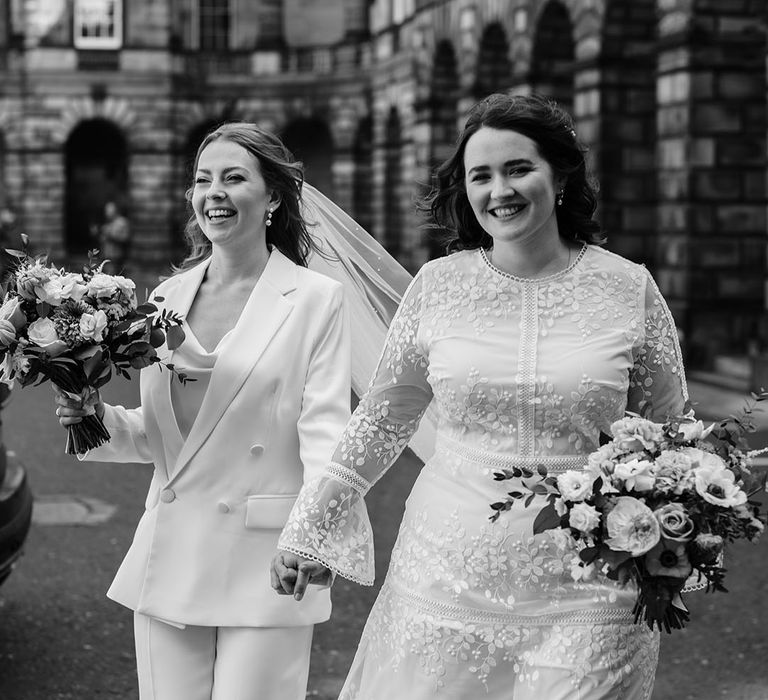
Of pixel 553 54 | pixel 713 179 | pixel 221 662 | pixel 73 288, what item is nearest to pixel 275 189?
pixel 73 288

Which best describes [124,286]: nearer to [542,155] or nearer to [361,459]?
[361,459]

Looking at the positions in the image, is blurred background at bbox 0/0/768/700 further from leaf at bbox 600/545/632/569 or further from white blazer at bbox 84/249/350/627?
leaf at bbox 600/545/632/569

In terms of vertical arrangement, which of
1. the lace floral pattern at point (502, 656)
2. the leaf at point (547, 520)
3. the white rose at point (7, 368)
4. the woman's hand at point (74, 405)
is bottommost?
the lace floral pattern at point (502, 656)

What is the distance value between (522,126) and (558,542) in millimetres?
981

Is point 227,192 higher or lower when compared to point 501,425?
higher

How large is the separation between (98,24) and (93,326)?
1550 inches

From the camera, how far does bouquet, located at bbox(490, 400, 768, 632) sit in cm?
281

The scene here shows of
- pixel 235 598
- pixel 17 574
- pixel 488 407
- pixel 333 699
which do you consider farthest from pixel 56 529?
pixel 488 407

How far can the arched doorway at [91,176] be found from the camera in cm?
4125

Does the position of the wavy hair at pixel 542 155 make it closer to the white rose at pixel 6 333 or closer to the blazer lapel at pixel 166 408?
the blazer lapel at pixel 166 408

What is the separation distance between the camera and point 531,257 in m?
3.36

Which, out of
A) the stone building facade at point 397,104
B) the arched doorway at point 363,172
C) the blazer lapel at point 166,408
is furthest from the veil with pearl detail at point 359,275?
the arched doorway at point 363,172

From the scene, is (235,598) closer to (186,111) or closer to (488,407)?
(488,407)

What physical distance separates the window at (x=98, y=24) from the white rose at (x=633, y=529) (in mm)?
39824
